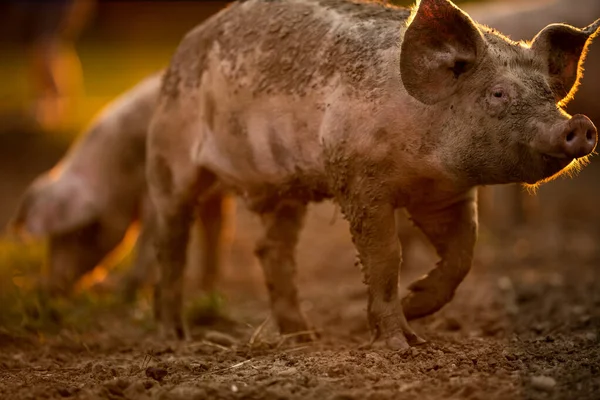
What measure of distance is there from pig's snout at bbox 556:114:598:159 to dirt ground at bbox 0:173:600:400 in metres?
0.81

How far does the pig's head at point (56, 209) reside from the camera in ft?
23.4

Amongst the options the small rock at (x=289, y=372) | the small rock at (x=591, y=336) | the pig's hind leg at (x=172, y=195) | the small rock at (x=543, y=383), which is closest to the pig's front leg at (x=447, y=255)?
the small rock at (x=591, y=336)

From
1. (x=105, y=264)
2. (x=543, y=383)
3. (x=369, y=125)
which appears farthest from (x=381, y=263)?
(x=105, y=264)

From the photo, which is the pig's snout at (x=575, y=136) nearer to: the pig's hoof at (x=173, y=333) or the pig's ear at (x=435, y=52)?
the pig's ear at (x=435, y=52)

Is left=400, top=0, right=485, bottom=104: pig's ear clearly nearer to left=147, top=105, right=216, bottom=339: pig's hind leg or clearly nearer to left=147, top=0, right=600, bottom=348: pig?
left=147, top=0, right=600, bottom=348: pig

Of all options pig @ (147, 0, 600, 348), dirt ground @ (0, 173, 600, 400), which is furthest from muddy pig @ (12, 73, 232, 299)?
pig @ (147, 0, 600, 348)

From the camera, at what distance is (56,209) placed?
→ 7.18m

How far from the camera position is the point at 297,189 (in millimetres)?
4906

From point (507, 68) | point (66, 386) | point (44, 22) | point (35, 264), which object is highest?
point (44, 22)

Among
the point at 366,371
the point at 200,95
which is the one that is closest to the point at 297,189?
the point at 200,95

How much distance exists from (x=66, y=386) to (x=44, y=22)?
32.1 ft

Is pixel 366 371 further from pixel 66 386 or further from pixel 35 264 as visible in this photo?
pixel 35 264

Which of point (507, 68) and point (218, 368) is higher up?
point (507, 68)

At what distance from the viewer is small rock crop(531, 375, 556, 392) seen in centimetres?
370
